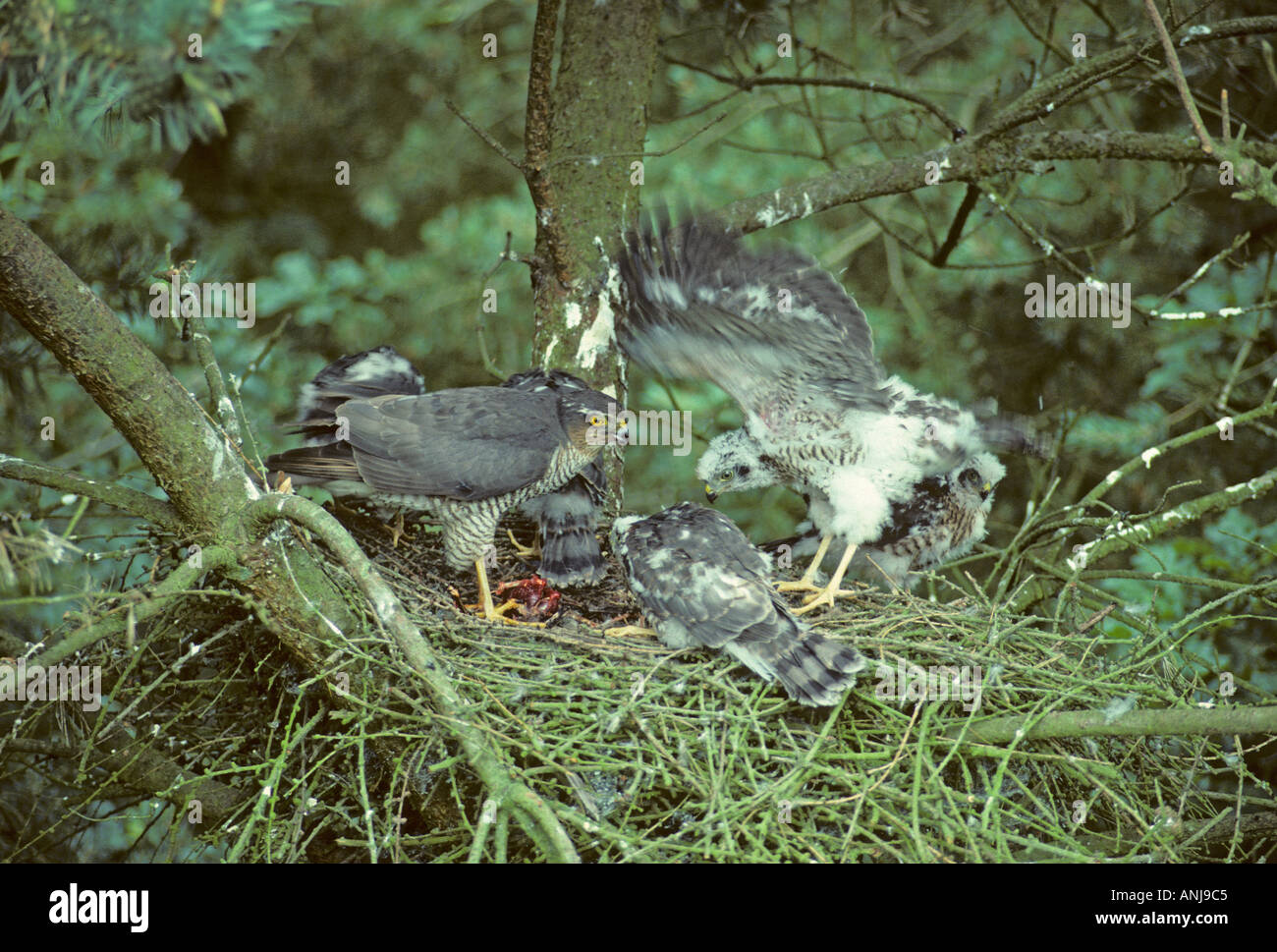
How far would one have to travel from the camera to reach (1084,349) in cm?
539

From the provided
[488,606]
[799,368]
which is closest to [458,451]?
[488,606]

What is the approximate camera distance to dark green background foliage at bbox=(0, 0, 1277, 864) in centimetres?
433

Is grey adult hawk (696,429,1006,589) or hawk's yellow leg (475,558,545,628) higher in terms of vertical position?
grey adult hawk (696,429,1006,589)

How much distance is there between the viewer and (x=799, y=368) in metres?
3.89

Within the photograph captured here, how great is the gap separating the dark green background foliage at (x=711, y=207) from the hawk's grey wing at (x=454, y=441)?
0.57 meters

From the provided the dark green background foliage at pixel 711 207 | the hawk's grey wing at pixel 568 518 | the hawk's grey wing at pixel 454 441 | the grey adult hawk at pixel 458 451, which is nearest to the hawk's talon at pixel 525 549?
the hawk's grey wing at pixel 568 518

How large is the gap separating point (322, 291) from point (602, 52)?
2.22 meters

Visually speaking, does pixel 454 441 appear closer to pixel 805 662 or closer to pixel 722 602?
pixel 722 602

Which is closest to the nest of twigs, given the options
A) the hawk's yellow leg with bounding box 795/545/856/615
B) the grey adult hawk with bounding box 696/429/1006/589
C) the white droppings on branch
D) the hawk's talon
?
the hawk's yellow leg with bounding box 795/545/856/615

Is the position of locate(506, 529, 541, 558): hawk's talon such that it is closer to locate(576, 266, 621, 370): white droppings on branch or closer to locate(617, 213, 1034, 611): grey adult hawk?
locate(576, 266, 621, 370): white droppings on branch

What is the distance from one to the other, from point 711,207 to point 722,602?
2981 millimetres

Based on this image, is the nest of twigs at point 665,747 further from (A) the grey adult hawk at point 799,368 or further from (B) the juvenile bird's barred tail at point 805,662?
(A) the grey adult hawk at point 799,368

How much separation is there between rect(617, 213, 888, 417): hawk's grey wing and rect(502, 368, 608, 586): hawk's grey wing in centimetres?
44
